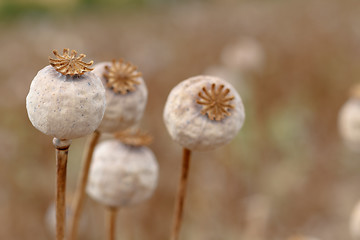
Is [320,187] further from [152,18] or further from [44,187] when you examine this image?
[152,18]

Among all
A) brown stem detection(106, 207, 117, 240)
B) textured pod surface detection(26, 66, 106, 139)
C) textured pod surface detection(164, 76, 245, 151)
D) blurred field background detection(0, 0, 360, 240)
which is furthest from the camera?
blurred field background detection(0, 0, 360, 240)

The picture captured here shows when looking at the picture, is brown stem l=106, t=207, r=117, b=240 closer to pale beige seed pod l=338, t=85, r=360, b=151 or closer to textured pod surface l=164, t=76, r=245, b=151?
textured pod surface l=164, t=76, r=245, b=151

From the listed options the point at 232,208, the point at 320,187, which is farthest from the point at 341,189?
the point at 232,208

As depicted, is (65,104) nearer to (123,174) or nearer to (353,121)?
(123,174)

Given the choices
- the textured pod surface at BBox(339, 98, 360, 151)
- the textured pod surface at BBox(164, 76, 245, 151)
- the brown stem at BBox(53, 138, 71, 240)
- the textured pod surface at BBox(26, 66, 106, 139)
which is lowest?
the brown stem at BBox(53, 138, 71, 240)

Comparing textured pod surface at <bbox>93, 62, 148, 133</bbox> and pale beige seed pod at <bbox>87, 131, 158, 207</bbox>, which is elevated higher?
textured pod surface at <bbox>93, 62, 148, 133</bbox>

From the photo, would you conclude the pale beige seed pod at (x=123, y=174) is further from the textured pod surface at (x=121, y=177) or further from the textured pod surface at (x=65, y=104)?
the textured pod surface at (x=65, y=104)

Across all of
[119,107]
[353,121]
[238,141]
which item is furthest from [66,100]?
[238,141]

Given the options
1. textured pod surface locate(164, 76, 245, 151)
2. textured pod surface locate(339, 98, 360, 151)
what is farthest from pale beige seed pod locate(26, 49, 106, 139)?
textured pod surface locate(339, 98, 360, 151)
